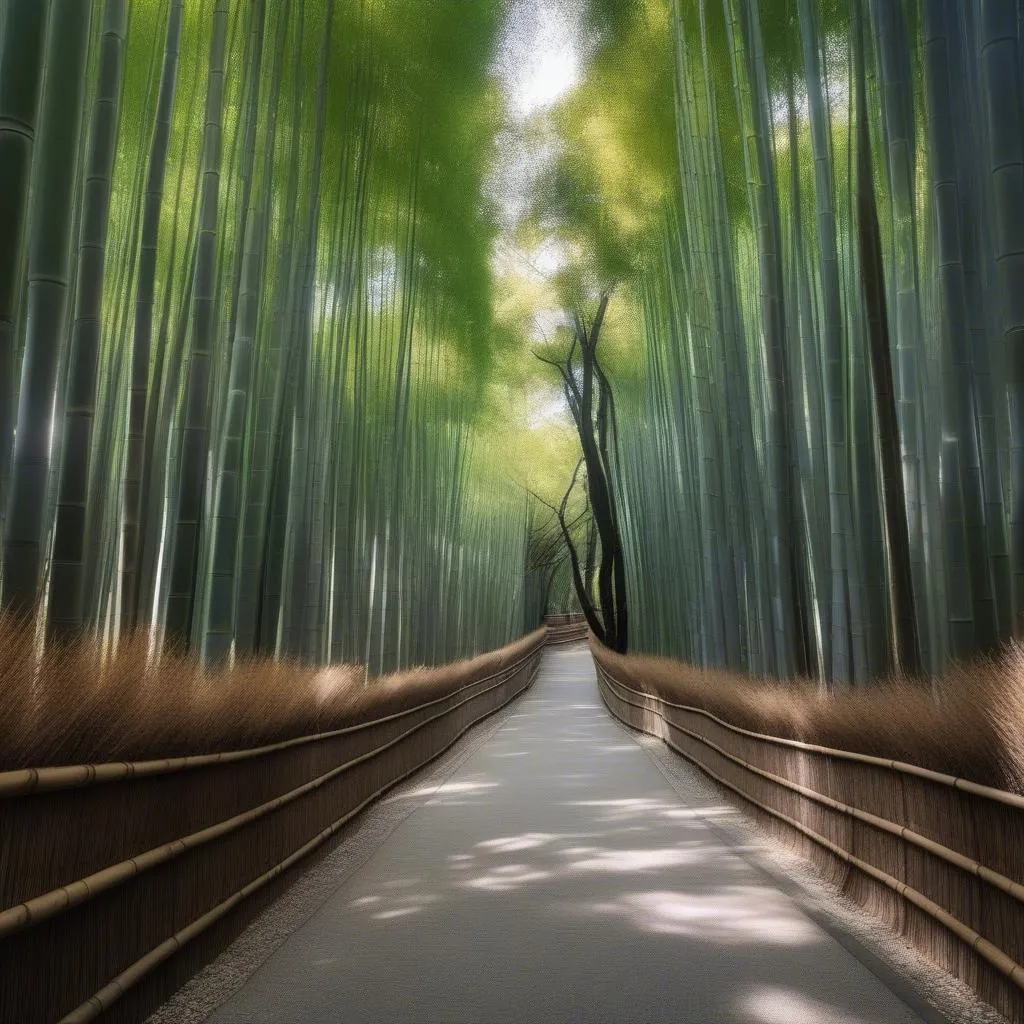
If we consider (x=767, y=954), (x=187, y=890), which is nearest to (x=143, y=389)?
(x=187, y=890)

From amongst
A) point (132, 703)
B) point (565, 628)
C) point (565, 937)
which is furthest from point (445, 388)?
point (565, 628)

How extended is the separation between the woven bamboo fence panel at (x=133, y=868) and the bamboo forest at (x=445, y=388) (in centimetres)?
1

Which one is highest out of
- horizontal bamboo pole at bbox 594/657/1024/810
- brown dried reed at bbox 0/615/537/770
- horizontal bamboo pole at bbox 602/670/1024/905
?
brown dried reed at bbox 0/615/537/770

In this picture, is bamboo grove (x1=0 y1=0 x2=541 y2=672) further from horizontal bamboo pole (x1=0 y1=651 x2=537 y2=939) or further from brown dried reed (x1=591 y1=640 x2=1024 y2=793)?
brown dried reed (x1=591 y1=640 x2=1024 y2=793)

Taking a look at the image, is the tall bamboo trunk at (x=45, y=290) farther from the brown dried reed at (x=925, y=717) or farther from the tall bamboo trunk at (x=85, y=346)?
the brown dried reed at (x=925, y=717)

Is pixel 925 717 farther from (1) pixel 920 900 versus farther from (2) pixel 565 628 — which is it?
(2) pixel 565 628

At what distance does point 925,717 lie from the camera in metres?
2.59

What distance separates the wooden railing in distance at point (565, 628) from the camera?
111 feet

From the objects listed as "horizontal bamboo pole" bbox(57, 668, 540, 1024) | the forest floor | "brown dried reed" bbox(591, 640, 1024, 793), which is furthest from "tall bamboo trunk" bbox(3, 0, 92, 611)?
"brown dried reed" bbox(591, 640, 1024, 793)

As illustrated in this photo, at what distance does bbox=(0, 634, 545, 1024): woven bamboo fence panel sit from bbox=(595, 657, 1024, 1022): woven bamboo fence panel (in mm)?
1724

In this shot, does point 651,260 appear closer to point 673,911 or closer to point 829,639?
point 829,639

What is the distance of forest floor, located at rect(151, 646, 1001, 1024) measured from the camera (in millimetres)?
2225

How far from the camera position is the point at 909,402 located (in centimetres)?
415

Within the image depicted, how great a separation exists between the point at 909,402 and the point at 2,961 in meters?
3.68
